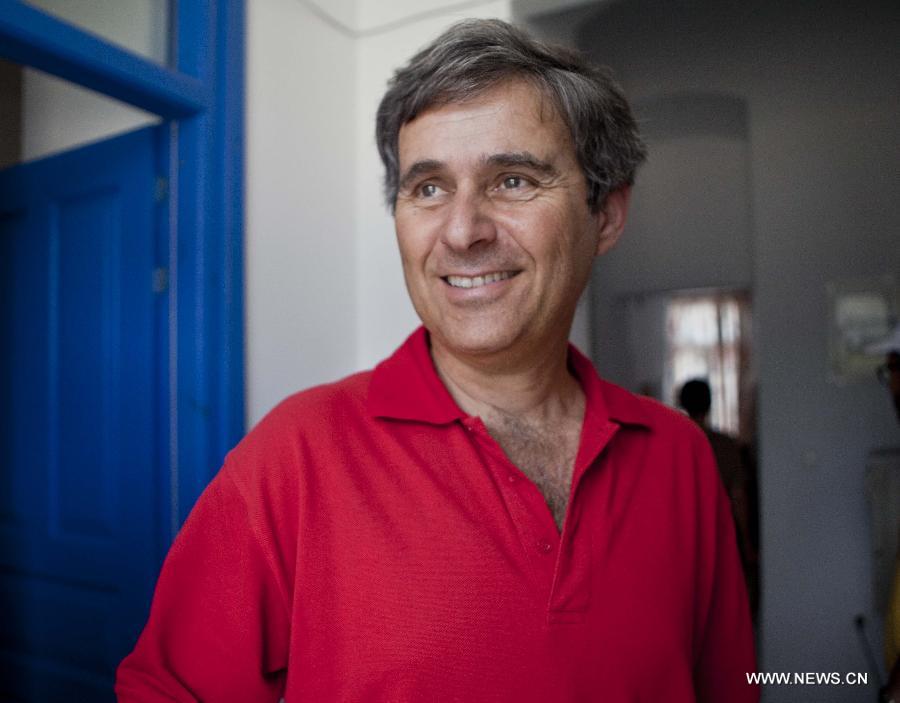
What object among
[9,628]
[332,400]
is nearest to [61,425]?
[9,628]

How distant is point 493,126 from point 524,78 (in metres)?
0.11

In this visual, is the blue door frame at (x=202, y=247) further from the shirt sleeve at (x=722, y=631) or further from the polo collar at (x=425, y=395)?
the shirt sleeve at (x=722, y=631)

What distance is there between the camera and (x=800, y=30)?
A: 431 centimetres

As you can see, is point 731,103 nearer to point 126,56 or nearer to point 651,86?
point 651,86

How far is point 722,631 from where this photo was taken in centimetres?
138

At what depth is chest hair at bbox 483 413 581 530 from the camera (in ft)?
4.05

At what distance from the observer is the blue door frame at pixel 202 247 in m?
1.92

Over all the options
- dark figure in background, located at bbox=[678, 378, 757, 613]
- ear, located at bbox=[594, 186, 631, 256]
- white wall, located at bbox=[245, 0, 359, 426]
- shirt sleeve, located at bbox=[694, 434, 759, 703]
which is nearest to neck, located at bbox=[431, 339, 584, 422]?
ear, located at bbox=[594, 186, 631, 256]

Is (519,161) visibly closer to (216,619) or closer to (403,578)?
(403,578)

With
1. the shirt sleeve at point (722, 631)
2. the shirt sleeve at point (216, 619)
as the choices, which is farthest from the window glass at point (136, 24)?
the shirt sleeve at point (722, 631)

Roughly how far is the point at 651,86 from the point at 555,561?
418cm

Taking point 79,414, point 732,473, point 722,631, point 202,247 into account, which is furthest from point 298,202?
point 732,473

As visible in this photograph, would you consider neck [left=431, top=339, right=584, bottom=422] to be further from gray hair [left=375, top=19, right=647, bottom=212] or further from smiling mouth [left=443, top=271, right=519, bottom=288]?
gray hair [left=375, top=19, right=647, bottom=212]

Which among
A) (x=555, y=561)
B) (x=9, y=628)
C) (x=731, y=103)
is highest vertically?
(x=731, y=103)
